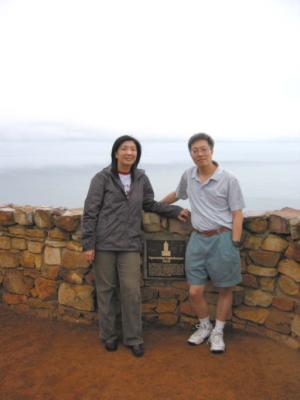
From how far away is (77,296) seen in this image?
436 centimetres

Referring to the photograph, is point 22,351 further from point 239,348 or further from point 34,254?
point 239,348

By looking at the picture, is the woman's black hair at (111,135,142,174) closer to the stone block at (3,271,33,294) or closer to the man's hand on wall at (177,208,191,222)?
the man's hand on wall at (177,208,191,222)

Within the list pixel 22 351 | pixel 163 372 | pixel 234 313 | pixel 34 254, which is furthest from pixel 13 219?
pixel 234 313

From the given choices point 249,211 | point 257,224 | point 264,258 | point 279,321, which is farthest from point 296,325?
point 249,211

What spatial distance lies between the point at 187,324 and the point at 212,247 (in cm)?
116

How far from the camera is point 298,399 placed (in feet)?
10.0

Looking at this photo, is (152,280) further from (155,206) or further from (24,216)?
(24,216)

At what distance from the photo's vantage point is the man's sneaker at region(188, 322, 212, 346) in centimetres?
389

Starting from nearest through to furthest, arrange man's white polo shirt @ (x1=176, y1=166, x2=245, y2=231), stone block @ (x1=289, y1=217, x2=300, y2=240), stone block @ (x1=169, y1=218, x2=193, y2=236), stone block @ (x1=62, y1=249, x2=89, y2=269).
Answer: man's white polo shirt @ (x1=176, y1=166, x2=245, y2=231), stone block @ (x1=289, y1=217, x2=300, y2=240), stone block @ (x1=169, y1=218, x2=193, y2=236), stone block @ (x1=62, y1=249, x2=89, y2=269)

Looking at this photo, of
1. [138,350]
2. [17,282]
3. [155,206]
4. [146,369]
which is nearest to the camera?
[146,369]

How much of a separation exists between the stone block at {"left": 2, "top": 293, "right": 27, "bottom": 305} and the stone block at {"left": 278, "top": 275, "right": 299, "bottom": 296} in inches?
114

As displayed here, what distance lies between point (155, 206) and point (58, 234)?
1.16 m

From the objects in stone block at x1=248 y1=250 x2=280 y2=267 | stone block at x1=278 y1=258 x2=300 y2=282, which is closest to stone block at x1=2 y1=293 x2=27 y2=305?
stone block at x1=248 y1=250 x2=280 y2=267

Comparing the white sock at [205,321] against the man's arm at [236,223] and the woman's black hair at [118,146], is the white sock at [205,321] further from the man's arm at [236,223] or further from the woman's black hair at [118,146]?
the woman's black hair at [118,146]
